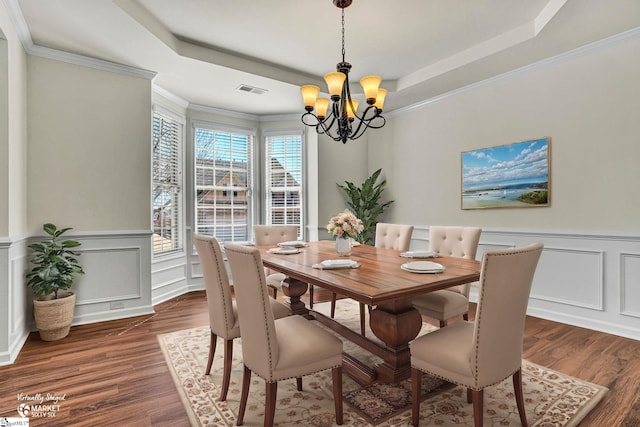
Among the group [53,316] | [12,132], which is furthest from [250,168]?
[53,316]

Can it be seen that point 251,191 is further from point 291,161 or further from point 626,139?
point 626,139

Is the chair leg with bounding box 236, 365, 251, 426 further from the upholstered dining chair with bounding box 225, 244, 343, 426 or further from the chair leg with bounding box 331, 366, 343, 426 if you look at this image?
the chair leg with bounding box 331, 366, 343, 426

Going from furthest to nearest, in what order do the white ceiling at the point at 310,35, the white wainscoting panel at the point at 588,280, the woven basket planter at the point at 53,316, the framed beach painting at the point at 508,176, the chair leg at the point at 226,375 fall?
1. the framed beach painting at the point at 508,176
2. the white wainscoting panel at the point at 588,280
3. the woven basket planter at the point at 53,316
4. the white ceiling at the point at 310,35
5. the chair leg at the point at 226,375

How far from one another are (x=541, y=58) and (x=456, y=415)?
11.7ft

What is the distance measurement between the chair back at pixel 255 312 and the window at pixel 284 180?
→ 12.3 ft

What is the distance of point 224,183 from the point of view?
5.30 meters

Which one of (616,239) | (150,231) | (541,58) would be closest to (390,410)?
(616,239)

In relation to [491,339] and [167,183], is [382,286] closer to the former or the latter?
[491,339]

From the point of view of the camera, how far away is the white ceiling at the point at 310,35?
2.77 m

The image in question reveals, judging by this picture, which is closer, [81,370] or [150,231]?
[81,370]

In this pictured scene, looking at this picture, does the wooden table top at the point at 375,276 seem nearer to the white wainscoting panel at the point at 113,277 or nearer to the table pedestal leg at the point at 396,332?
the table pedestal leg at the point at 396,332

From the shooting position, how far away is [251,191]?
553 centimetres

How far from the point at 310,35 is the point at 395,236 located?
2169 millimetres

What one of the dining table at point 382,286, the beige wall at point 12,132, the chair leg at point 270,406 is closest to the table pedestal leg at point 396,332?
the dining table at point 382,286
